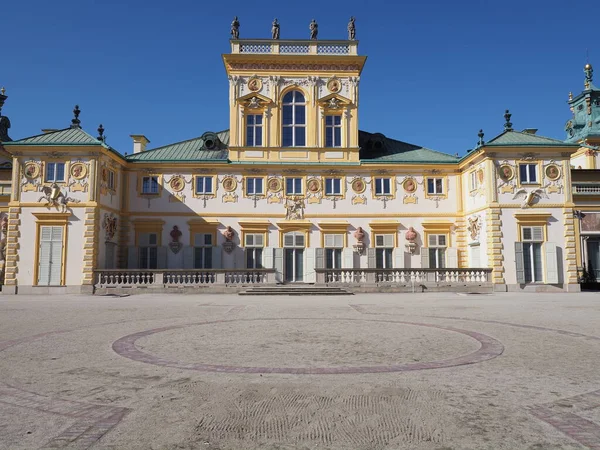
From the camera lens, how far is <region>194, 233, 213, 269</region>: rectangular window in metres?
31.1

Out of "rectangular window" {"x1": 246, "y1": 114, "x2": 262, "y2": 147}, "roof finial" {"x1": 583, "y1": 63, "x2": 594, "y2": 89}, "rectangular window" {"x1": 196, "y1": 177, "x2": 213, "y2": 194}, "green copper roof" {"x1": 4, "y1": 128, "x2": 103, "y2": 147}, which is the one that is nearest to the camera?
"green copper roof" {"x1": 4, "y1": 128, "x2": 103, "y2": 147}

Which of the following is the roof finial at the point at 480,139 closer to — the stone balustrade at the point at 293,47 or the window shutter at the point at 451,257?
the window shutter at the point at 451,257

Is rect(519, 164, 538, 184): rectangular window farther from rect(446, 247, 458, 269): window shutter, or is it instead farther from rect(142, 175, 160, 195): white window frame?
rect(142, 175, 160, 195): white window frame

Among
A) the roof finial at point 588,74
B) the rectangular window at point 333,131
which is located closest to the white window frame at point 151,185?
the rectangular window at point 333,131

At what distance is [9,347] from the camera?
895 centimetres

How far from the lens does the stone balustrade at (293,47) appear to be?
33.8m

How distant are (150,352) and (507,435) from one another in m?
6.12

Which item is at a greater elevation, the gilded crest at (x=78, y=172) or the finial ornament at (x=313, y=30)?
the finial ornament at (x=313, y=30)

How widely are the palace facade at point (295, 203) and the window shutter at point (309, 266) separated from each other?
102mm

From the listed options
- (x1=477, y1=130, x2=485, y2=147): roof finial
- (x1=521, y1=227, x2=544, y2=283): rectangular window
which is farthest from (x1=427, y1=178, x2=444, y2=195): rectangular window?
(x1=521, y1=227, x2=544, y2=283): rectangular window

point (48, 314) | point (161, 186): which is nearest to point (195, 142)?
point (161, 186)

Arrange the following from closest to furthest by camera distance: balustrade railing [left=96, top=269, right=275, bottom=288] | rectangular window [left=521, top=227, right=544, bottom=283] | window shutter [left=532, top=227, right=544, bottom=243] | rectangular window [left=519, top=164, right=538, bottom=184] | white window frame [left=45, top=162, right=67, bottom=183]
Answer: balustrade railing [left=96, top=269, right=275, bottom=288] < white window frame [left=45, top=162, right=67, bottom=183] < rectangular window [left=521, top=227, right=544, bottom=283] < window shutter [left=532, top=227, right=544, bottom=243] < rectangular window [left=519, top=164, right=538, bottom=184]

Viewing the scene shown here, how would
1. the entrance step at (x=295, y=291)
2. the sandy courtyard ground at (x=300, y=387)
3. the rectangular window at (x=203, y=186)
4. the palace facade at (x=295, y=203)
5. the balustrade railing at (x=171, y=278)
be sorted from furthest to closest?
the rectangular window at (x=203, y=186) < the palace facade at (x=295, y=203) < the balustrade railing at (x=171, y=278) < the entrance step at (x=295, y=291) < the sandy courtyard ground at (x=300, y=387)

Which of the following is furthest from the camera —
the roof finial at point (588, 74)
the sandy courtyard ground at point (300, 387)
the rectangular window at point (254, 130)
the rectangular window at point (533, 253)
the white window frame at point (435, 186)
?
the roof finial at point (588, 74)
